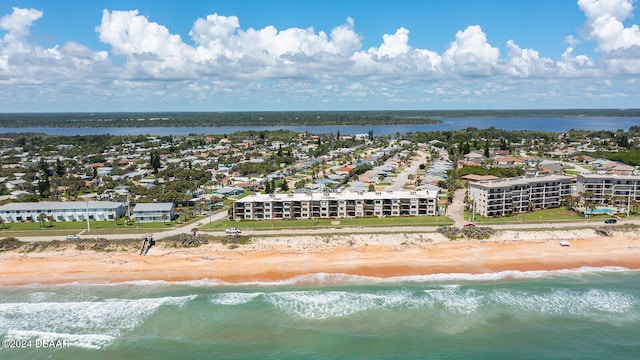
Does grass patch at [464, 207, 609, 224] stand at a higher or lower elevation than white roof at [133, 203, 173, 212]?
lower

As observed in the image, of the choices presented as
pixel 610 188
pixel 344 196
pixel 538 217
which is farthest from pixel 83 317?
pixel 610 188

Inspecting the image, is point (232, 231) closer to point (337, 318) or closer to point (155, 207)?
point (155, 207)

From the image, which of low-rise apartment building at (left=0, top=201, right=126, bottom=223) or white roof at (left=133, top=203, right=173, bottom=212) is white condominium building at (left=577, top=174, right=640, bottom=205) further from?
low-rise apartment building at (left=0, top=201, right=126, bottom=223)

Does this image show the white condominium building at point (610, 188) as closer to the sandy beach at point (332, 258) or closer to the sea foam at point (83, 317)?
the sandy beach at point (332, 258)

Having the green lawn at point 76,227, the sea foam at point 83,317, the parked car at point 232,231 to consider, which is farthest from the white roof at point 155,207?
the sea foam at point 83,317

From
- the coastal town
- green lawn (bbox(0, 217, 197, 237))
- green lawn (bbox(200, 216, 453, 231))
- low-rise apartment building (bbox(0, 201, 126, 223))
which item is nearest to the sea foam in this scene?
green lawn (bbox(0, 217, 197, 237))

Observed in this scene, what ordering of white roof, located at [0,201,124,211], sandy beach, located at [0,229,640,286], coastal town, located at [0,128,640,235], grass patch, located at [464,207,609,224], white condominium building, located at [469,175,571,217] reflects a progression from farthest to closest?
white roof, located at [0,201,124,211] < coastal town, located at [0,128,640,235] < white condominium building, located at [469,175,571,217] < grass patch, located at [464,207,609,224] < sandy beach, located at [0,229,640,286]

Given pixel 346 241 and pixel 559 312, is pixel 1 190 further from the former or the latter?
pixel 559 312
